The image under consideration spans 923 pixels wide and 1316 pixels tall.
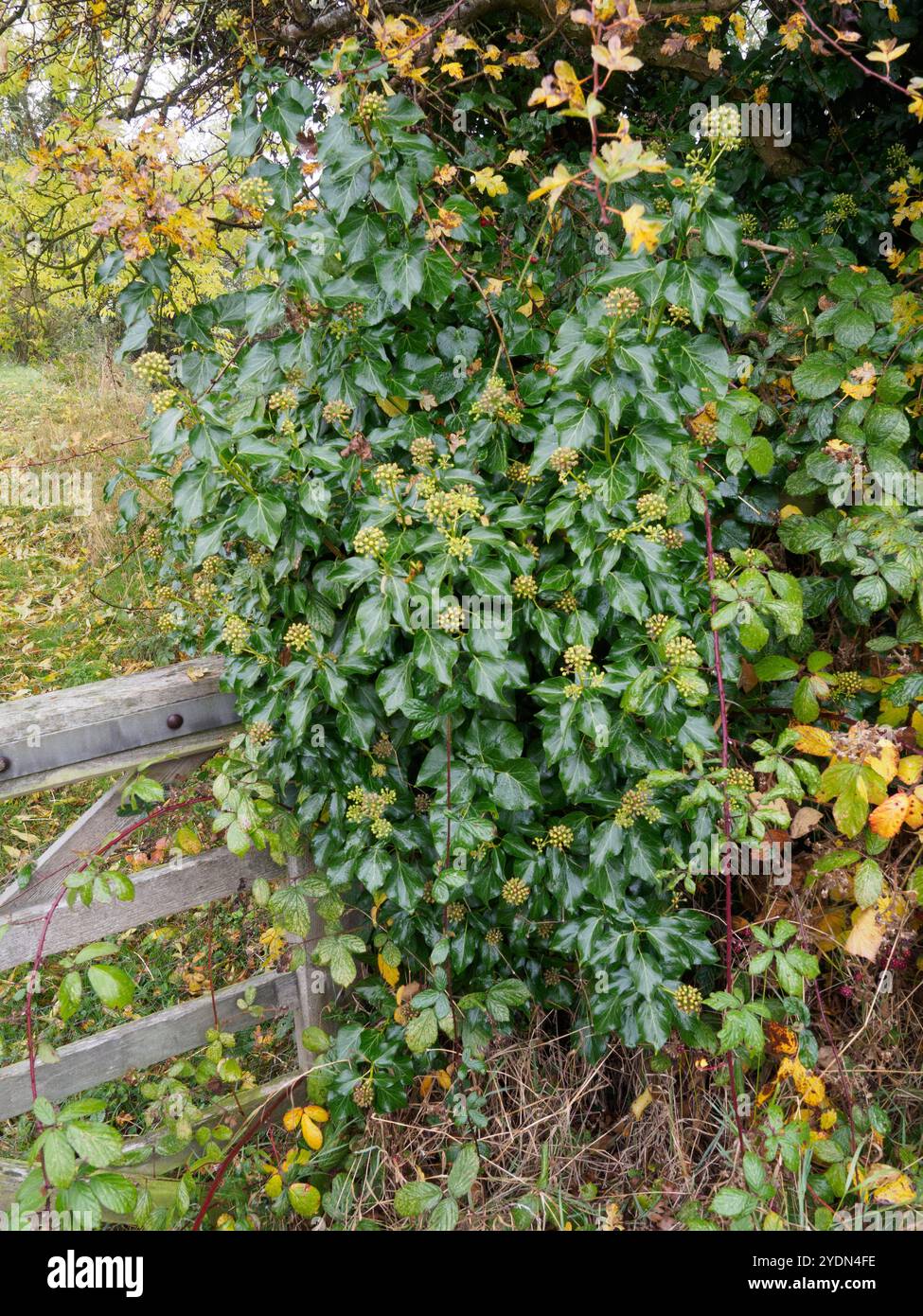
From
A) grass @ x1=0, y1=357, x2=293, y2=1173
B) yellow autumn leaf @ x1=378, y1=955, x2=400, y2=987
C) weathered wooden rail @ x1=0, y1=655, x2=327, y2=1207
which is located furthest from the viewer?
grass @ x1=0, y1=357, x2=293, y2=1173

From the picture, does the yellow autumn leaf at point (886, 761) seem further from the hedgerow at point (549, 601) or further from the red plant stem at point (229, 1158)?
the red plant stem at point (229, 1158)

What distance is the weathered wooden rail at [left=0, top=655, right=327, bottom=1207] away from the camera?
1.91 m

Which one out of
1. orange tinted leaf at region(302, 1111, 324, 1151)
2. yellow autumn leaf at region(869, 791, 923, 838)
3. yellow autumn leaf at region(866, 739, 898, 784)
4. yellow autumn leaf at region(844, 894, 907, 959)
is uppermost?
yellow autumn leaf at region(866, 739, 898, 784)

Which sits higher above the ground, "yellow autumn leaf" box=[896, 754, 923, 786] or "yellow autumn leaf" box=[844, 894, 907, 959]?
"yellow autumn leaf" box=[896, 754, 923, 786]

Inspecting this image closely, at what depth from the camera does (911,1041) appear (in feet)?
7.42

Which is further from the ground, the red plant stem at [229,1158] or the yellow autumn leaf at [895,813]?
the yellow autumn leaf at [895,813]

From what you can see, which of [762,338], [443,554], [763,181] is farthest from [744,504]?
[763,181]

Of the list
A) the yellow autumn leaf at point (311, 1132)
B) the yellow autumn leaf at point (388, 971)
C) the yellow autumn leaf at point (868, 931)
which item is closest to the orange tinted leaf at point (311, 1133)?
the yellow autumn leaf at point (311, 1132)

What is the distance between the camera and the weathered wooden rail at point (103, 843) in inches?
75.2

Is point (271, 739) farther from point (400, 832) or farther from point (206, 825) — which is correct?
point (206, 825)

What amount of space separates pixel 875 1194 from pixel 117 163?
2837 millimetres

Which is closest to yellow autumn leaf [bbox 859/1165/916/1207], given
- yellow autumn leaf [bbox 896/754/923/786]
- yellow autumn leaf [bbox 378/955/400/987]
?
yellow autumn leaf [bbox 896/754/923/786]

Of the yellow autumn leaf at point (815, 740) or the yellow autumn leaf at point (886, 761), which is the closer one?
the yellow autumn leaf at point (886, 761)

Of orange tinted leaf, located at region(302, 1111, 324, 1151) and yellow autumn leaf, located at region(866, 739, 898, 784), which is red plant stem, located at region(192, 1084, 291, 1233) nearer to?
orange tinted leaf, located at region(302, 1111, 324, 1151)
